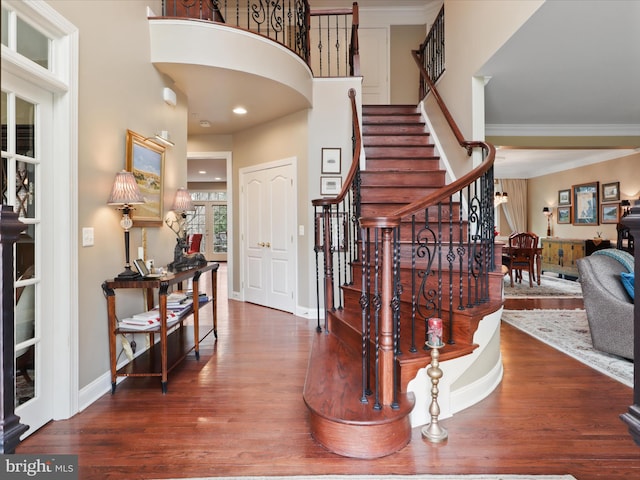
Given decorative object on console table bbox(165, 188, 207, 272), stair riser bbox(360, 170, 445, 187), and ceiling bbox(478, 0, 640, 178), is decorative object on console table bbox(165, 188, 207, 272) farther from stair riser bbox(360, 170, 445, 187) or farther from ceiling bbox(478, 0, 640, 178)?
ceiling bbox(478, 0, 640, 178)

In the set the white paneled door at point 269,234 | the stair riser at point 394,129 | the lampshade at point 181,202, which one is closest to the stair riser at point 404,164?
the stair riser at point 394,129

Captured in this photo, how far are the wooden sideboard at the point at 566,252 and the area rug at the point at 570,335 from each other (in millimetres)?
2922

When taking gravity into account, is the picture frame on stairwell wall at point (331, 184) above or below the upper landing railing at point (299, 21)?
below

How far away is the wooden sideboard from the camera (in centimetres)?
721

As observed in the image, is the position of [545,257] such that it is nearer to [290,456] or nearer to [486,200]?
[486,200]

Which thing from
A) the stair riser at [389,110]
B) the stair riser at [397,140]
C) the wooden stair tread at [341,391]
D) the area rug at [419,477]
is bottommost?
the area rug at [419,477]

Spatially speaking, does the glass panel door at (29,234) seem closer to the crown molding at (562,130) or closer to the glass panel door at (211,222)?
the crown molding at (562,130)

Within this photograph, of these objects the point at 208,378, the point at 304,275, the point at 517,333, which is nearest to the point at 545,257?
the point at 517,333

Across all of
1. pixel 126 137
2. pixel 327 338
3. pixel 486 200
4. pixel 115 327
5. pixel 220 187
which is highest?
pixel 220 187

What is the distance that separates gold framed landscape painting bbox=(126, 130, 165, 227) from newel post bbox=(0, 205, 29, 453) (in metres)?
2.34

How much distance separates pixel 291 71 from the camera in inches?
161

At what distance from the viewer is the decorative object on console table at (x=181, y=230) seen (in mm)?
3402

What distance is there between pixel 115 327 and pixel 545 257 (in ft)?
30.1

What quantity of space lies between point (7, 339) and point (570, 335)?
468 centimetres
